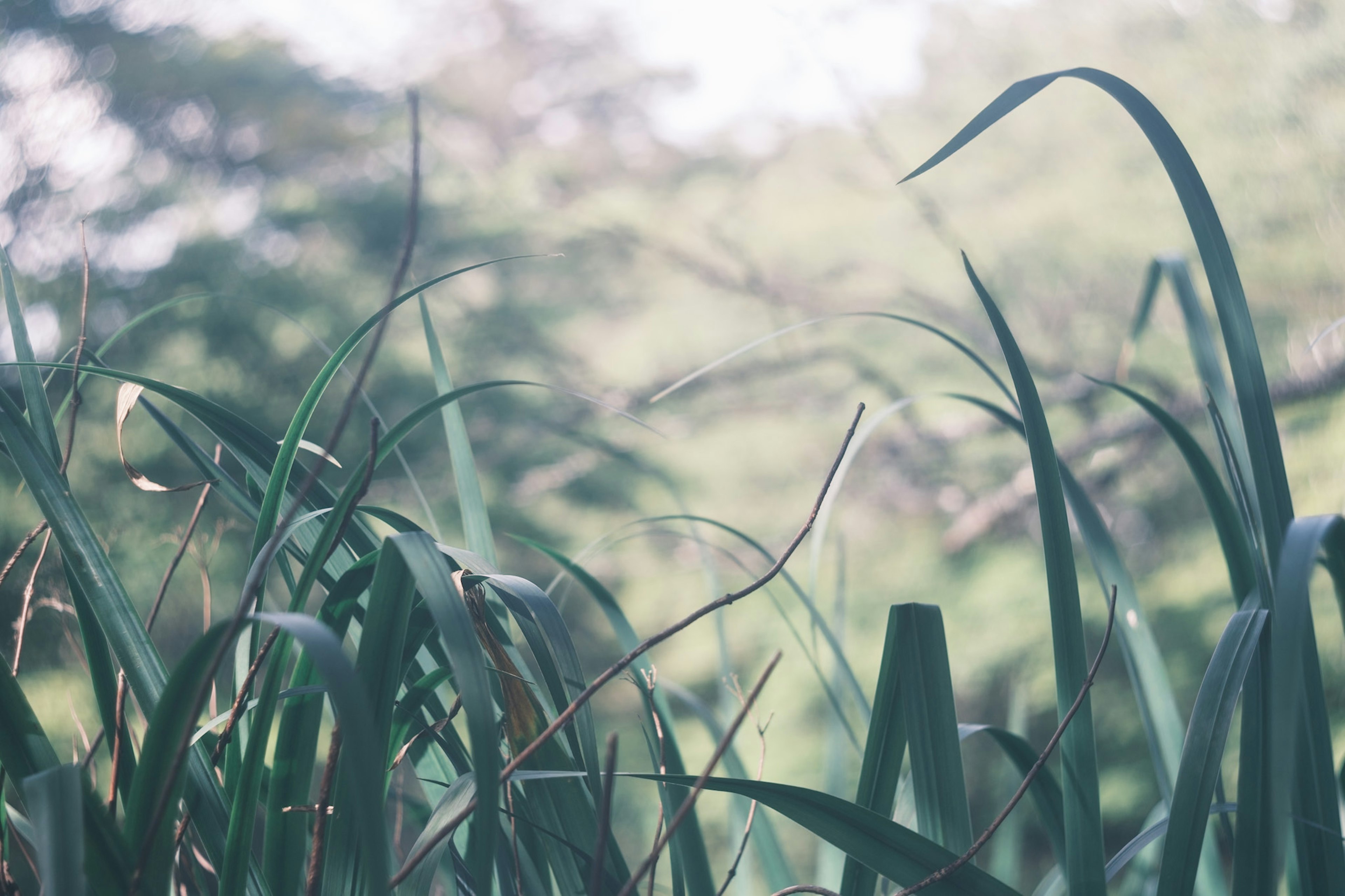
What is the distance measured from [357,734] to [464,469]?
16 centimetres

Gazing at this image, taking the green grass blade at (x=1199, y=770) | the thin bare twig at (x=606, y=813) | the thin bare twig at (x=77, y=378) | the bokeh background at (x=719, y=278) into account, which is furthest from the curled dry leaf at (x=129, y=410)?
the bokeh background at (x=719, y=278)

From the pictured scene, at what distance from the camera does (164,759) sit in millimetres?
131

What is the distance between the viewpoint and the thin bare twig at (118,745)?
15cm

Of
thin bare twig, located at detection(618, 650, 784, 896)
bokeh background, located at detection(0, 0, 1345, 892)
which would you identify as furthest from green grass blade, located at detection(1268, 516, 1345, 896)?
bokeh background, located at detection(0, 0, 1345, 892)

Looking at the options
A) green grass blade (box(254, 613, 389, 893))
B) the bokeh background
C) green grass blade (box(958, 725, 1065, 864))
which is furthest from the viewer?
the bokeh background

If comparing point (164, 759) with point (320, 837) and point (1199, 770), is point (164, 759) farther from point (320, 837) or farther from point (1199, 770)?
→ point (1199, 770)

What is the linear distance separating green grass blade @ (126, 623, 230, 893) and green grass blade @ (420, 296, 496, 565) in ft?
0.38

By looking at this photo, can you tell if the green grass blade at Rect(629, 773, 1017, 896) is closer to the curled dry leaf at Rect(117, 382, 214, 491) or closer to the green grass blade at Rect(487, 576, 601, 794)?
the green grass blade at Rect(487, 576, 601, 794)

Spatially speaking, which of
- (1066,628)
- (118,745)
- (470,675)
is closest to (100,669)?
(118,745)

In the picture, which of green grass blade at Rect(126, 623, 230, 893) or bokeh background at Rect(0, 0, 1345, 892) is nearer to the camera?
green grass blade at Rect(126, 623, 230, 893)

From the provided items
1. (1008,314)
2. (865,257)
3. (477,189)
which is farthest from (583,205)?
(1008,314)

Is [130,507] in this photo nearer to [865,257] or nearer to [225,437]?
[225,437]

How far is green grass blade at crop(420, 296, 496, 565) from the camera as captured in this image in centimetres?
25

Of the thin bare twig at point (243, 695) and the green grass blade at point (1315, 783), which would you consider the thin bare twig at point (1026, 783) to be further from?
the thin bare twig at point (243, 695)
